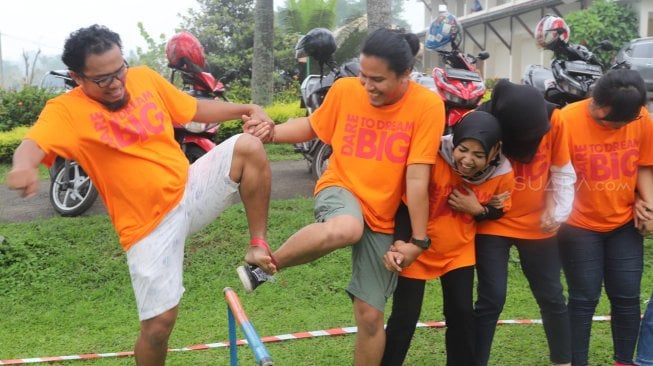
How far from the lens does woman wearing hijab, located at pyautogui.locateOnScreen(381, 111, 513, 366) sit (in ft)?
10.8

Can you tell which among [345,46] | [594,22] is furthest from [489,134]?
[594,22]

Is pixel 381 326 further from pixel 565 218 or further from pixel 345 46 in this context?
pixel 345 46

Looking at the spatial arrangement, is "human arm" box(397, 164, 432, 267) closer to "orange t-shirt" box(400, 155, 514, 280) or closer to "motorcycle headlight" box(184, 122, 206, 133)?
"orange t-shirt" box(400, 155, 514, 280)

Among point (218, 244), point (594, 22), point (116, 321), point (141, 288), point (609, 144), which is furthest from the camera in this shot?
point (594, 22)

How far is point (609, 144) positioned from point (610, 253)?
589 millimetres

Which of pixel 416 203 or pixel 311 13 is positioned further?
pixel 311 13

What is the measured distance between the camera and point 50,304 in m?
5.36

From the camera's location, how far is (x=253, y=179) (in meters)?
3.47

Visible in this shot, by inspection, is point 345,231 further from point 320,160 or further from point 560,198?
point 320,160

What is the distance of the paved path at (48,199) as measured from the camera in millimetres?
7223

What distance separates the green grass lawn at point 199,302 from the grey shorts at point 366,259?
3.76 feet

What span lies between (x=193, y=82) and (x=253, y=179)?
3.64 m

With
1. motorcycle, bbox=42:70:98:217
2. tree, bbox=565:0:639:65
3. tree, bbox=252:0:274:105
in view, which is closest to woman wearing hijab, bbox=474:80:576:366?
motorcycle, bbox=42:70:98:217

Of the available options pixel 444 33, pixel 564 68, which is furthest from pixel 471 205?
pixel 564 68
